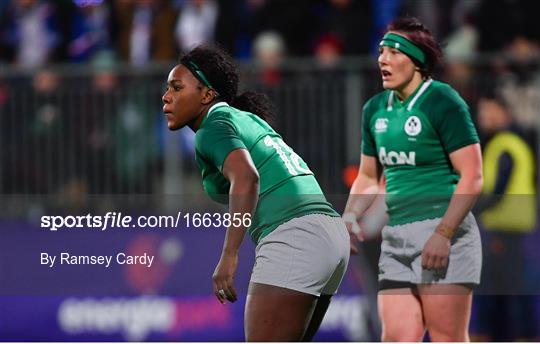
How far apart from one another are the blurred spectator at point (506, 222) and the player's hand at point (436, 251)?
3547mm

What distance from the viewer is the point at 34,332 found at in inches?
485

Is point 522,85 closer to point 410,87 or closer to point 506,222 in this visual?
point 506,222

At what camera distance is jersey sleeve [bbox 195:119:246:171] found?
6348 millimetres

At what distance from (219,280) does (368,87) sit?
22.1 feet

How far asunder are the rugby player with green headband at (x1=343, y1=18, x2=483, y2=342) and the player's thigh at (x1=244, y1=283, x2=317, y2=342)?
1225 millimetres

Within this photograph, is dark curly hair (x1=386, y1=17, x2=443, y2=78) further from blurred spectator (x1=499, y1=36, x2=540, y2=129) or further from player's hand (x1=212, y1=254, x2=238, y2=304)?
blurred spectator (x1=499, y1=36, x2=540, y2=129)

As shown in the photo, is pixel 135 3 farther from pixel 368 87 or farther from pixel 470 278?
pixel 470 278

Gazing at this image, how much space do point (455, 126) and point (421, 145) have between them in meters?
0.25

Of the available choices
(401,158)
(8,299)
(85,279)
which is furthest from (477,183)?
(8,299)

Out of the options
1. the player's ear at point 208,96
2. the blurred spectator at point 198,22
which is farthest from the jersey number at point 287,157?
the blurred spectator at point 198,22

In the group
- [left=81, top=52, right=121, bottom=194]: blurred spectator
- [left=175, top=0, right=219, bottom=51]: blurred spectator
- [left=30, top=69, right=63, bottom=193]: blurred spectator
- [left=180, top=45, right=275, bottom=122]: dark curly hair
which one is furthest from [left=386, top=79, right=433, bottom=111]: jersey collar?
[left=30, top=69, right=63, bottom=193]: blurred spectator

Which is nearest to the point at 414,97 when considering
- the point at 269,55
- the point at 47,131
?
the point at 269,55

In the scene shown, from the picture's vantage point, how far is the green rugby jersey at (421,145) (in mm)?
7465

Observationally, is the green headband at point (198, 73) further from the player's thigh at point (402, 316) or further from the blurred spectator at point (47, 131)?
the blurred spectator at point (47, 131)
